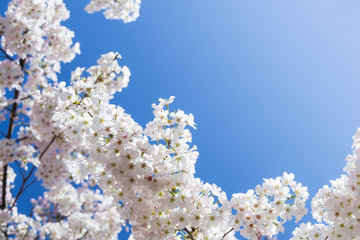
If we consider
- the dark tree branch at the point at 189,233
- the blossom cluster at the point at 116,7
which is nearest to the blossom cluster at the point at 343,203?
the dark tree branch at the point at 189,233

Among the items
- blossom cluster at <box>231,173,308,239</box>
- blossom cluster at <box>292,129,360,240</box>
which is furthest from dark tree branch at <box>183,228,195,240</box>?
blossom cluster at <box>292,129,360,240</box>

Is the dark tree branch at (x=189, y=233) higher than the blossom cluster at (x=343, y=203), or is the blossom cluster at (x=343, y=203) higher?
the blossom cluster at (x=343, y=203)

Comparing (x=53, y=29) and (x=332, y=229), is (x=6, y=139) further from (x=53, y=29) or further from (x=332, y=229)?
(x=332, y=229)

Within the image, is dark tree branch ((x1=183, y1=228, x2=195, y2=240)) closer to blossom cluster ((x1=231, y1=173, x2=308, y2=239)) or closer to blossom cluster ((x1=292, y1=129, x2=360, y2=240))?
blossom cluster ((x1=231, y1=173, x2=308, y2=239))

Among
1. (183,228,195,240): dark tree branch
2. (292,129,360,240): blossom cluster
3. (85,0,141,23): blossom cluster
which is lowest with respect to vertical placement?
(183,228,195,240): dark tree branch

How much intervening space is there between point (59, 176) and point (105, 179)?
5.54 m

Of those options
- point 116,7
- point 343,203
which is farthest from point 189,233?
point 116,7

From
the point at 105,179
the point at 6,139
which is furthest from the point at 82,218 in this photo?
the point at 105,179

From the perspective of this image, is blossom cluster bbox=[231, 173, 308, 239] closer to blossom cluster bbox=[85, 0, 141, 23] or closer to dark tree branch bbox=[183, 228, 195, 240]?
dark tree branch bbox=[183, 228, 195, 240]

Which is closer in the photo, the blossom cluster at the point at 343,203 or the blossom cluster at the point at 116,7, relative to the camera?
the blossom cluster at the point at 343,203

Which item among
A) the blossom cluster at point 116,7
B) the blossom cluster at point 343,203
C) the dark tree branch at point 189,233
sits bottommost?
the dark tree branch at point 189,233

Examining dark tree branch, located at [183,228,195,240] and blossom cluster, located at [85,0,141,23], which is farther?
blossom cluster, located at [85,0,141,23]

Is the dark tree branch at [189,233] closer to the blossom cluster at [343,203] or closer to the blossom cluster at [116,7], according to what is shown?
the blossom cluster at [343,203]

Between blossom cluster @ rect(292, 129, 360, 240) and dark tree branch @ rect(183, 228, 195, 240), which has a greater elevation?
blossom cluster @ rect(292, 129, 360, 240)
